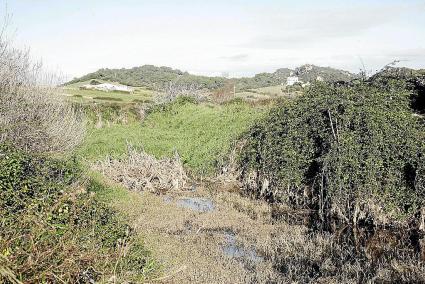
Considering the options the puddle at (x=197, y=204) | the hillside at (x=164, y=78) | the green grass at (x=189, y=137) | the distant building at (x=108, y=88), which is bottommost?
the puddle at (x=197, y=204)

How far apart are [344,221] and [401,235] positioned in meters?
1.71

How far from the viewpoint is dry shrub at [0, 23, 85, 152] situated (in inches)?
509

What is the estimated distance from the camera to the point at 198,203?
14.8 m

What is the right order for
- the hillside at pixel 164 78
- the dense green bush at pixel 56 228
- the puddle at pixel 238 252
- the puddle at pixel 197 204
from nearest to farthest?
the dense green bush at pixel 56 228 < the puddle at pixel 238 252 < the puddle at pixel 197 204 < the hillside at pixel 164 78

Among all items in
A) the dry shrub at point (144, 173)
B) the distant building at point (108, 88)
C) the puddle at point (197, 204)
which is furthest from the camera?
the distant building at point (108, 88)

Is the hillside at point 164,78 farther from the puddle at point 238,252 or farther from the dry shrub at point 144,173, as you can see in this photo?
the puddle at point 238,252

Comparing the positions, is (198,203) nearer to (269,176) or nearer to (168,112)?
(269,176)

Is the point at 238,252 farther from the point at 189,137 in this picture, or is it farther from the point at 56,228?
the point at 189,137

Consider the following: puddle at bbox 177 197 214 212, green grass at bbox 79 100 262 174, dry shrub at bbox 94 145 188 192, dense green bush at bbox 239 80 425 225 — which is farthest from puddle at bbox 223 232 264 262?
green grass at bbox 79 100 262 174

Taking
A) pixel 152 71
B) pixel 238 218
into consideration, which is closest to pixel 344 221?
pixel 238 218

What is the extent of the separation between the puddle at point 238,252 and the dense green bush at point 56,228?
3223 millimetres

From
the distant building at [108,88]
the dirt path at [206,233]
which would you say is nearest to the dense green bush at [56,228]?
the dirt path at [206,233]

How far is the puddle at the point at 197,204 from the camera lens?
14.1 m

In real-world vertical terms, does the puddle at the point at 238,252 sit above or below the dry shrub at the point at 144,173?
below
